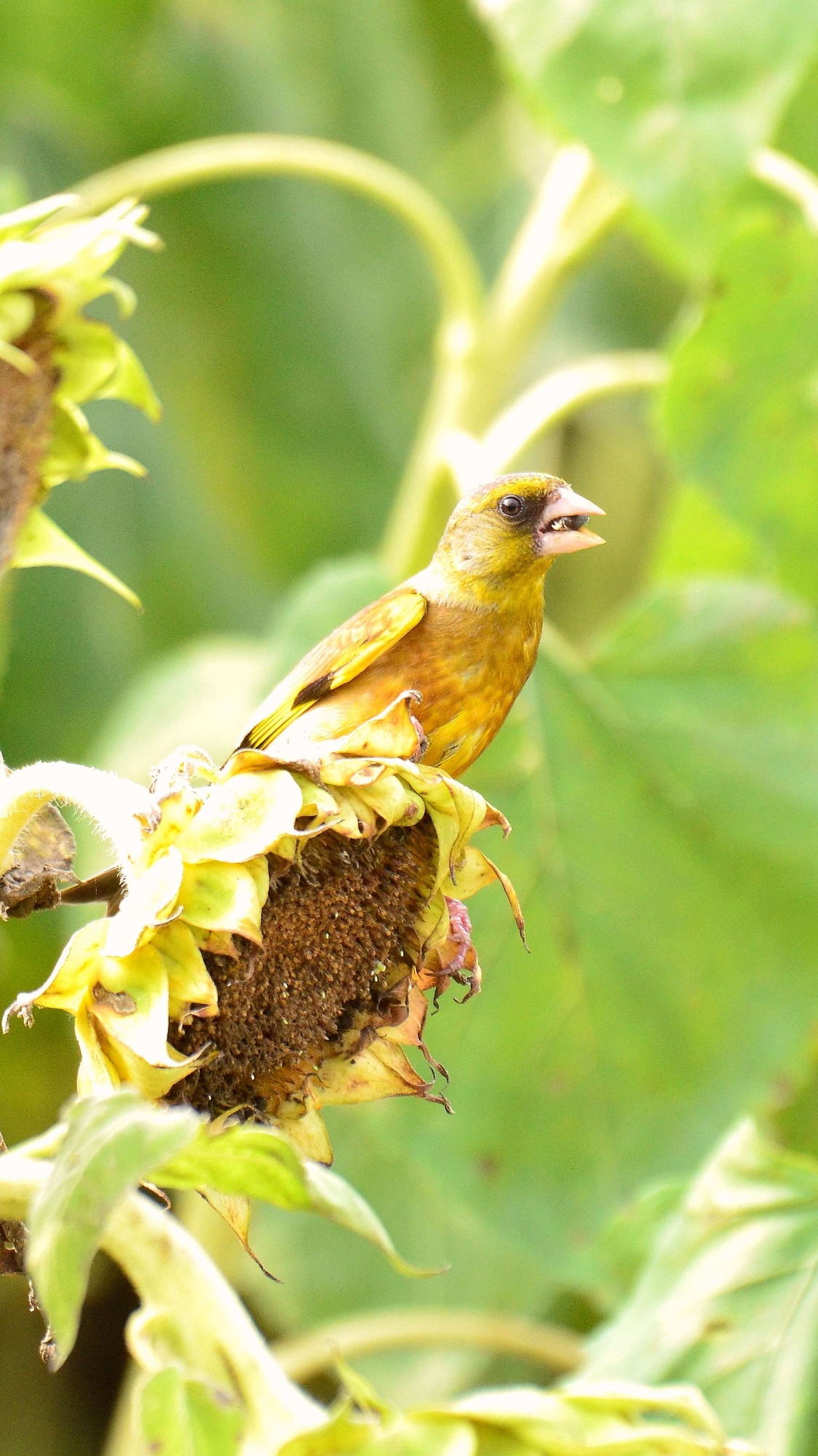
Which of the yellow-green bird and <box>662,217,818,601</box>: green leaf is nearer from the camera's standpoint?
the yellow-green bird

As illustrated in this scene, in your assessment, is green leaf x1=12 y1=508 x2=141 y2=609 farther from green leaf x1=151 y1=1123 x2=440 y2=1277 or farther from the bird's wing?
green leaf x1=151 y1=1123 x2=440 y2=1277

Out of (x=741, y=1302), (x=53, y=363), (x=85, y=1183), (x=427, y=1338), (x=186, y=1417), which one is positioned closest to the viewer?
(x=85, y=1183)

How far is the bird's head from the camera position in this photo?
0.52 metres

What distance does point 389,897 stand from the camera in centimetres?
45

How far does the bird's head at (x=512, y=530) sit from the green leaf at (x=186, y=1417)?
279mm

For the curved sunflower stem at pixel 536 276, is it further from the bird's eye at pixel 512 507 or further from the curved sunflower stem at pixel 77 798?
the curved sunflower stem at pixel 77 798

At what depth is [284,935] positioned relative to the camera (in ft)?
1.48

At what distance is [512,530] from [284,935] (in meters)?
0.18

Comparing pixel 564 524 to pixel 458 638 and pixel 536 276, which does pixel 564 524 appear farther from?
pixel 536 276

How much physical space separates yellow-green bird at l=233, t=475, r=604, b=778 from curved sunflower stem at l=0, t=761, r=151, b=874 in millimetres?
92

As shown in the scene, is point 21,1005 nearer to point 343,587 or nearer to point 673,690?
point 343,587

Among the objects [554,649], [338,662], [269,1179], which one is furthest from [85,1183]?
[554,649]

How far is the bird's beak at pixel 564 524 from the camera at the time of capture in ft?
1.66

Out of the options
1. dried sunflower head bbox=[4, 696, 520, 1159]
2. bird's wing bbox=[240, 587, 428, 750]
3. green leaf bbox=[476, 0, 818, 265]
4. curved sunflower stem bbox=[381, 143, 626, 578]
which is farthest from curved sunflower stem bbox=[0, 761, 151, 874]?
curved sunflower stem bbox=[381, 143, 626, 578]
